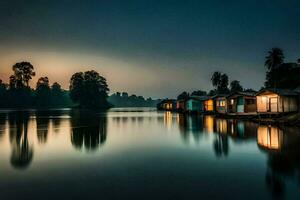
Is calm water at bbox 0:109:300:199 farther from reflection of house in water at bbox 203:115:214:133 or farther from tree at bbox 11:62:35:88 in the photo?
tree at bbox 11:62:35:88

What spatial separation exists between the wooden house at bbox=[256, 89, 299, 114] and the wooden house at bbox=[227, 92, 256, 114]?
177 inches

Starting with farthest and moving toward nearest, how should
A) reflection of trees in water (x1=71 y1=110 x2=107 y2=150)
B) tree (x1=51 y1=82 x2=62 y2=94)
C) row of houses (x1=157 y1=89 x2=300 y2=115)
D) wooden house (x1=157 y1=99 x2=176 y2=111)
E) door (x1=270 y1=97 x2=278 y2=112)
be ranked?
tree (x1=51 y1=82 x2=62 y2=94)
wooden house (x1=157 y1=99 x2=176 y2=111)
door (x1=270 y1=97 x2=278 y2=112)
row of houses (x1=157 y1=89 x2=300 y2=115)
reflection of trees in water (x1=71 y1=110 x2=107 y2=150)

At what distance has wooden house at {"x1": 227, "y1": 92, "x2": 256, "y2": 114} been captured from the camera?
47044mm

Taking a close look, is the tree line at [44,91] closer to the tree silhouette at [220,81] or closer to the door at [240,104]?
the tree silhouette at [220,81]

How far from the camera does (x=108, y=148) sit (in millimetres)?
17422

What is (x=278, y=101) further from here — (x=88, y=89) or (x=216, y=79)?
(x=88, y=89)

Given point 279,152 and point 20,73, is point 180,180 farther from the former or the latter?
point 20,73

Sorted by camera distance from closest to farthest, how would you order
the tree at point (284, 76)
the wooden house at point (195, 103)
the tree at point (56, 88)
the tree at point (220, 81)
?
1. the tree at point (284, 76)
2. the wooden house at point (195, 103)
3. the tree at point (220, 81)
4. the tree at point (56, 88)

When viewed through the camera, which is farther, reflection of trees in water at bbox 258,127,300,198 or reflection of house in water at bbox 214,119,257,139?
reflection of house in water at bbox 214,119,257,139

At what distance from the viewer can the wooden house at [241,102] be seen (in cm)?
4704

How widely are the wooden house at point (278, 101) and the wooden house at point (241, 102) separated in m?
4.50

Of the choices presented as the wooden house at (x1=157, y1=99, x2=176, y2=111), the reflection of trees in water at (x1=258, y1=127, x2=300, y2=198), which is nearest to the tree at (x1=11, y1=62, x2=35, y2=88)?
the wooden house at (x1=157, y1=99, x2=176, y2=111)

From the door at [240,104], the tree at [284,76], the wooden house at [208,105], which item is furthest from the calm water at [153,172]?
the tree at [284,76]

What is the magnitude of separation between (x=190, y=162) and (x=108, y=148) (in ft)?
22.1
